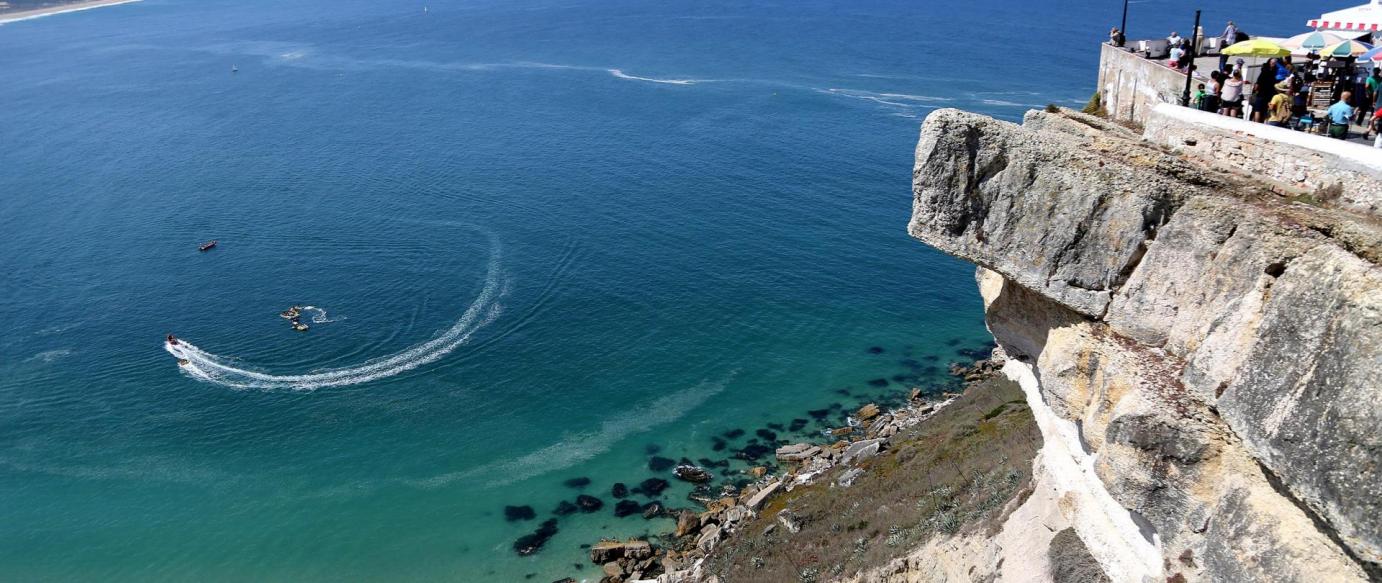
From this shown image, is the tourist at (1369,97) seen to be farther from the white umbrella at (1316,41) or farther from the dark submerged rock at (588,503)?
the dark submerged rock at (588,503)

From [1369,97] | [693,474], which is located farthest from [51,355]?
[1369,97]

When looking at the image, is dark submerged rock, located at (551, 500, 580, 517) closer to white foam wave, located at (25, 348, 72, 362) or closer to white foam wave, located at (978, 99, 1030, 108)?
white foam wave, located at (25, 348, 72, 362)

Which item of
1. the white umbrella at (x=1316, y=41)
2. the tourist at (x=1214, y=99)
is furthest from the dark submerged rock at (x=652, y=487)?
the white umbrella at (x=1316, y=41)

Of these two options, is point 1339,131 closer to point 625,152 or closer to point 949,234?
point 949,234

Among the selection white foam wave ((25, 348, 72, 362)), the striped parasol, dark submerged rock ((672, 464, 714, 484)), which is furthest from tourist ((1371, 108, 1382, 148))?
white foam wave ((25, 348, 72, 362))

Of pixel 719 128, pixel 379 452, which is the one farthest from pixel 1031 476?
pixel 719 128

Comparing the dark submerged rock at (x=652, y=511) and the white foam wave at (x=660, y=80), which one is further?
the white foam wave at (x=660, y=80)
